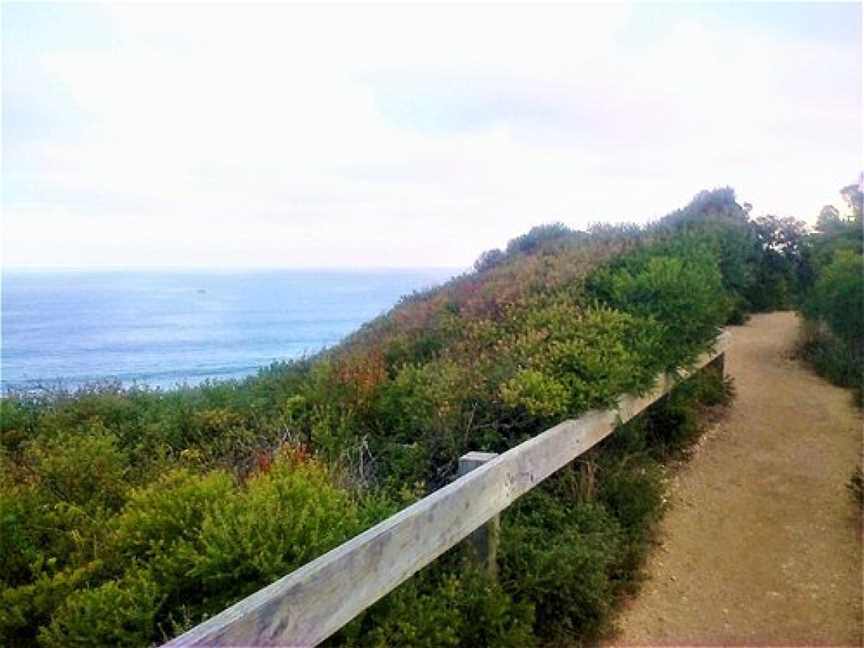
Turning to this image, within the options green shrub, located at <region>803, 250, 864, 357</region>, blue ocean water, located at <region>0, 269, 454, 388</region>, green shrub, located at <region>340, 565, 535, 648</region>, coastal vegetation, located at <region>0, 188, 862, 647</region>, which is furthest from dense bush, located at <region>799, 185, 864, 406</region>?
blue ocean water, located at <region>0, 269, 454, 388</region>

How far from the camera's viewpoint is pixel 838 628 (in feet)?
14.9

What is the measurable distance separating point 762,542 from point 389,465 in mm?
3088

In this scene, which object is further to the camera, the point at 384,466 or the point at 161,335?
the point at 161,335

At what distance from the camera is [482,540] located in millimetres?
4344

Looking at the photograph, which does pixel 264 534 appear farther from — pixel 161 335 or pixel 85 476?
pixel 161 335

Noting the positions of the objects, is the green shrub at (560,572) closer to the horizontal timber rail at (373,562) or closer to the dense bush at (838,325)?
the horizontal timber rail at (373,562)

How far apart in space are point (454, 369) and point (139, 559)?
3255mm

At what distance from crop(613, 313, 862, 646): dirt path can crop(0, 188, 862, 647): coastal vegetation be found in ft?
1.05

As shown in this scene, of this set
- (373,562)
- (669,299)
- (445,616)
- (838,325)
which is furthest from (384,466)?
(838,325)

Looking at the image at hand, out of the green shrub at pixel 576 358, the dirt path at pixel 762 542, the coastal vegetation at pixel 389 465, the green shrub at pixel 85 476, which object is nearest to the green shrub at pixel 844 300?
the dirt path at pixel 762 542

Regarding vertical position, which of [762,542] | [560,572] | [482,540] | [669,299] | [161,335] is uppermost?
[669,299]

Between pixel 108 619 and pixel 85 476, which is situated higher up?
pixel 85 476

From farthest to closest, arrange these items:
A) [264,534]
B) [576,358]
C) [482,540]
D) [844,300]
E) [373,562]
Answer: [844,300], [576,358], [482,540], [264,534], [373,562]

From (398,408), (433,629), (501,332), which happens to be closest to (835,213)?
(501,332)
